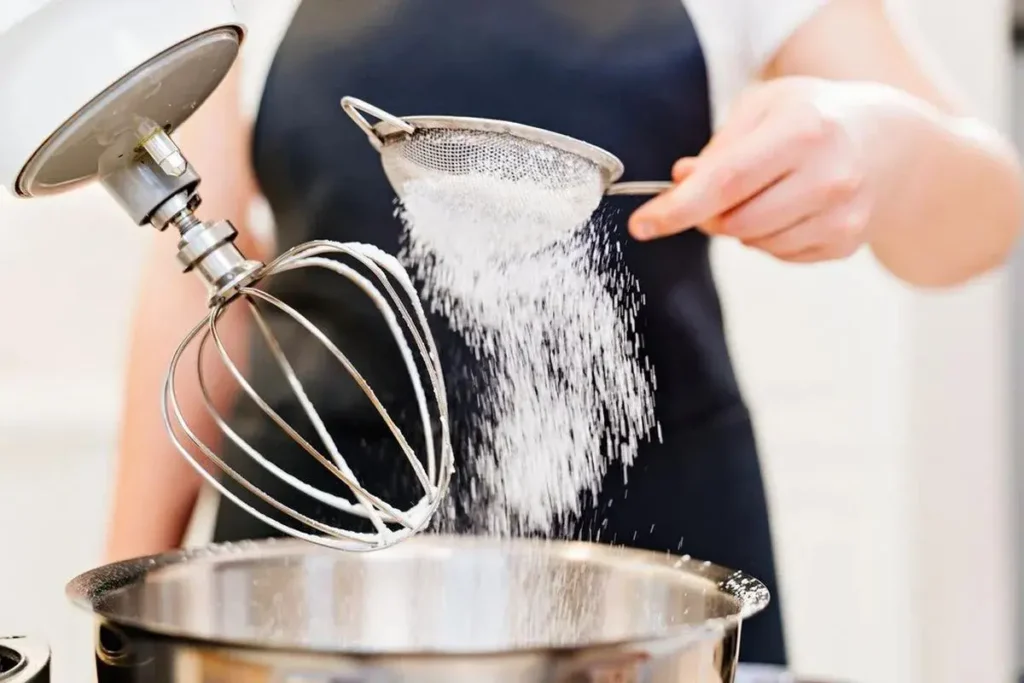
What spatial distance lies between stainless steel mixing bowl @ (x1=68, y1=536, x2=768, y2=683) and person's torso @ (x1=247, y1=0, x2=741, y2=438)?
119 mm

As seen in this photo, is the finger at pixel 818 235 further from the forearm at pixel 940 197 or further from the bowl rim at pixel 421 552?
the bowl rim at pixel 421 552

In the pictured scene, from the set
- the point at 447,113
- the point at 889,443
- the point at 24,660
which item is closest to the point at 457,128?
the point at 447,113

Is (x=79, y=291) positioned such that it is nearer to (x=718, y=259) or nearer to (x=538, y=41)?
(x=538, y=41)

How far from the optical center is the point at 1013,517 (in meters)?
0.89

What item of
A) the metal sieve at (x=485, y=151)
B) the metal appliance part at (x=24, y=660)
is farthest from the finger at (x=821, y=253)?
the metal appliance part at (x=24, y=660)

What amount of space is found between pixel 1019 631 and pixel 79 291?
789 mm

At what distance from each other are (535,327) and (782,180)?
0.44 feet

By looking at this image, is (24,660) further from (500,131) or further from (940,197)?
(940,197)

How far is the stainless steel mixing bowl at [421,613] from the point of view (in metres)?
0.28

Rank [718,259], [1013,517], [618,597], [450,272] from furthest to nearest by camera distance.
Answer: [1013,517] < [718,259] < [450,272] < [618,597]

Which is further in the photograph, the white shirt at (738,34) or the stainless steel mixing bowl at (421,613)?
the white shirt at (738,34)

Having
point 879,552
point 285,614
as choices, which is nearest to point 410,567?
point 285,614

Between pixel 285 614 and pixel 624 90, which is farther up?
pixel 624 90

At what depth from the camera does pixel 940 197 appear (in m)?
0.60
